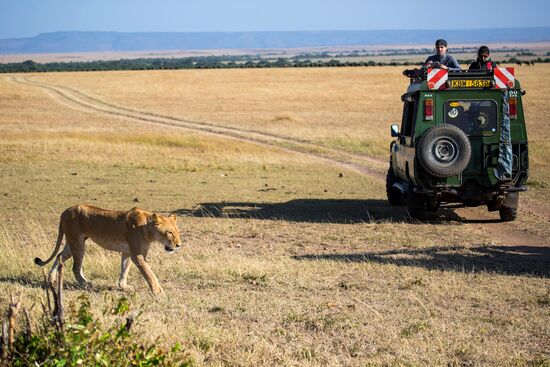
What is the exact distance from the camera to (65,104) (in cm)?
5150

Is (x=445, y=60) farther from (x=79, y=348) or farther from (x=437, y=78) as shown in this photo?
(x=79, y=348)

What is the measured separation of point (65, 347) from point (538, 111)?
3796 centimetres

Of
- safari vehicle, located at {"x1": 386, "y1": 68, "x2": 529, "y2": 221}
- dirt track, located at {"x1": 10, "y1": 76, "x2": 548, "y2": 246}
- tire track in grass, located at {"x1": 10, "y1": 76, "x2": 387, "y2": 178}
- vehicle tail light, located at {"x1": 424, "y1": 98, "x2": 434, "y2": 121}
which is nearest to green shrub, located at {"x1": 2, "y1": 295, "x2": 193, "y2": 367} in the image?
dirt track, located at {"x1": 10, "y1": 76, "x2": 548, "y2": 246}

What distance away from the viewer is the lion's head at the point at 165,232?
830 centimetres

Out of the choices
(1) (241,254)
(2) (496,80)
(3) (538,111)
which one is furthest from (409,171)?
(3) (538,111)

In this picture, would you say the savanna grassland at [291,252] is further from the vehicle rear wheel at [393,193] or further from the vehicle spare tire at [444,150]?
the vehicle spare tire at [444,150]

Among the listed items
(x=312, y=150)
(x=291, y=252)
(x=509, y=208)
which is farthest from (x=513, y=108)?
(x=312, y=150)

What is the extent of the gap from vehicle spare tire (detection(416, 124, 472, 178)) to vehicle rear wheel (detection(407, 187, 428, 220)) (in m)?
0.73

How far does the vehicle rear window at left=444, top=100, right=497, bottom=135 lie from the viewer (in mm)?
13312

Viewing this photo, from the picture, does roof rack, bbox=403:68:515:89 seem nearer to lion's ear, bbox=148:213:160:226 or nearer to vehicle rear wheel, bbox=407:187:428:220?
vehicle rear wheel, bbox=407:187:428:220

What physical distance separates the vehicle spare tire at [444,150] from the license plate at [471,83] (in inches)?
28.6

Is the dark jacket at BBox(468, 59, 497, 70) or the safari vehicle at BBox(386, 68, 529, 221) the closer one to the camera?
the safari vehicle at BBox(386, 68, 529, 221)

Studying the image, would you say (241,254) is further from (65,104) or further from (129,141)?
(65,104)

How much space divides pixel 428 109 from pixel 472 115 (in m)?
0.70
